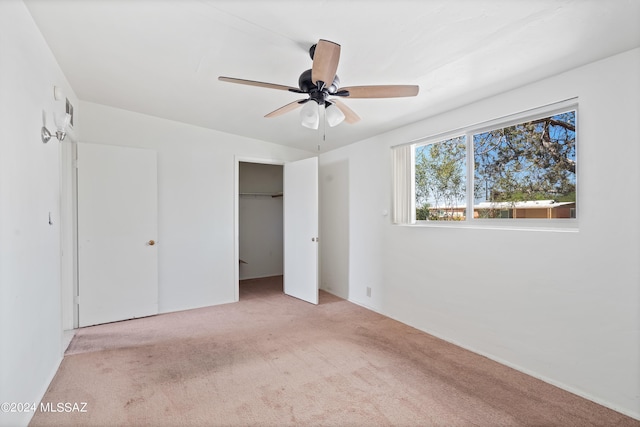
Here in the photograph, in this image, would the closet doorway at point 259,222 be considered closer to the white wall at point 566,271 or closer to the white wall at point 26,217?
the white wall at point 566,271

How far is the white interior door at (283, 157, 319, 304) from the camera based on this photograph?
425 cm

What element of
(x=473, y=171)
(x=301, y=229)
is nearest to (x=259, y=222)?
(x=301, y=229)

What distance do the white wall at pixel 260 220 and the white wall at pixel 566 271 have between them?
11.8 ft

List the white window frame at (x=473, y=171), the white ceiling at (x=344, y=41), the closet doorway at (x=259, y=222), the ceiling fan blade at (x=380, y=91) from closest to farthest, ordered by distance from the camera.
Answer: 1. the white ceiling at (x=344, y=41)
2. the ceiling fan blade at (x=380, y=91)
3. the white window frame at (x=473, y=171)
4. the closet doorway at (x=259, y=222)

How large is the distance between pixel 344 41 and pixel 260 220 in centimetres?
473

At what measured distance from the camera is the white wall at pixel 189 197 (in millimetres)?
Result: 3645

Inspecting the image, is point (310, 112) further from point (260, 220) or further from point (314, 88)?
point (260, 220)

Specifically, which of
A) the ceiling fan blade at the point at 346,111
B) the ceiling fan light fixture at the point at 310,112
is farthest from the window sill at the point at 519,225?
the ceiling fan light fixture at the point at 310,112

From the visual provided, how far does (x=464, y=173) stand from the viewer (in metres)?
3.02

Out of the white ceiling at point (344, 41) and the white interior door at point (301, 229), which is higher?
the white ceiling at point (344, 41)

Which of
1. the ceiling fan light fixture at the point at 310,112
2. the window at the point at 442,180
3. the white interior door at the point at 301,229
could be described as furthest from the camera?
the white interior door at the point at 301,229

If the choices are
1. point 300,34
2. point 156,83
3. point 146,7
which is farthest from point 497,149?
point 156,83

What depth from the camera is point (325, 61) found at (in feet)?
5.36

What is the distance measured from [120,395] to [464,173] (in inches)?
134
